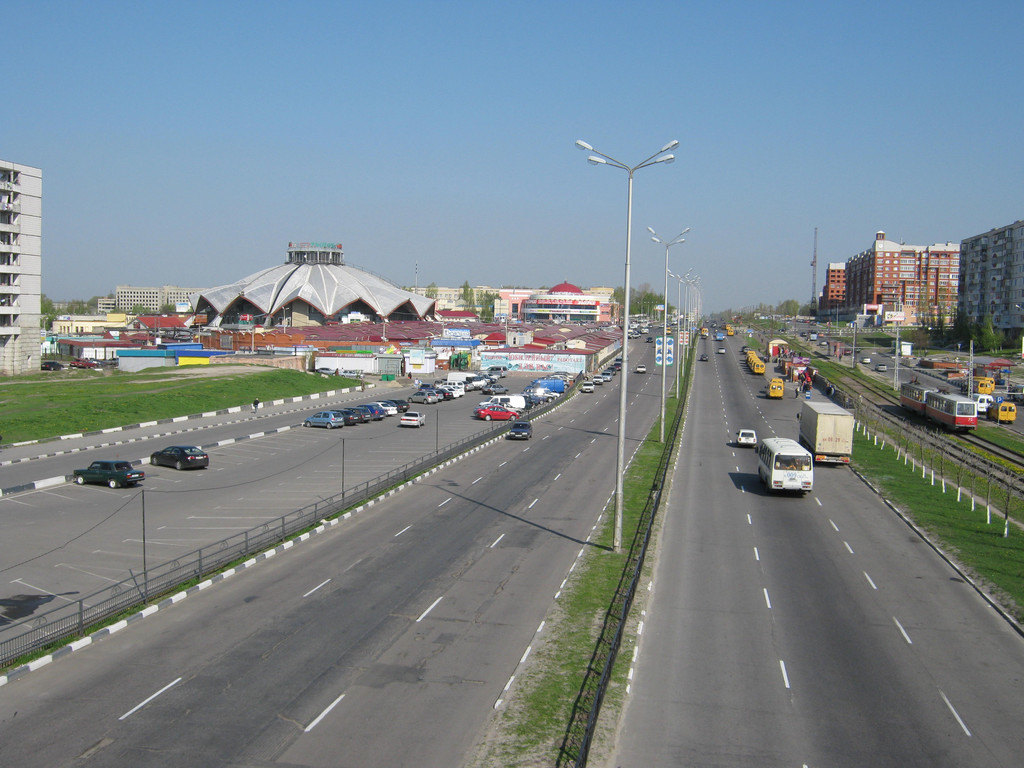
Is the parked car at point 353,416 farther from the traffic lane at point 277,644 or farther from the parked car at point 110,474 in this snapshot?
the traffic lane at point 277,644

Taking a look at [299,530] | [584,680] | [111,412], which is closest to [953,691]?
[584,680]

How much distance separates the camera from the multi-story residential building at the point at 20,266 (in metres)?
77.1

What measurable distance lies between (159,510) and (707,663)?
20185 millimetres

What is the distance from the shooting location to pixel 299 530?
24.4 m

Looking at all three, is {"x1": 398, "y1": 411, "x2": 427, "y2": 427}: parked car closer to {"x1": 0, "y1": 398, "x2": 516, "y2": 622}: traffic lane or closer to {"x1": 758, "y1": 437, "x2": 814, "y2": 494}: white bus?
{"x1": 0, "y1": 398, "x2": 516, "y2": 622}: traffic lane

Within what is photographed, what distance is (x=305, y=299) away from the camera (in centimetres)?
13612

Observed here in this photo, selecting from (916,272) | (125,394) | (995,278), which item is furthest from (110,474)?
(916,272)

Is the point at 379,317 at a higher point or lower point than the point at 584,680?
higher

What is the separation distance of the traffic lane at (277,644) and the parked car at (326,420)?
24.2 meters

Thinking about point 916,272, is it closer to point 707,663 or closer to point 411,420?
point 411,420

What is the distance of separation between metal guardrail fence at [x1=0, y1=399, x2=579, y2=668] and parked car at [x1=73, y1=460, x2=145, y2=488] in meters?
8.38

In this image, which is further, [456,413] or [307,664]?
[456,413]

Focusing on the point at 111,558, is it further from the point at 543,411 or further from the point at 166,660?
Answer: the point at 543,411

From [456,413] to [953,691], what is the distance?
45158 millimetres
